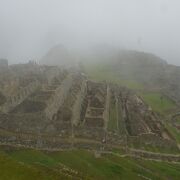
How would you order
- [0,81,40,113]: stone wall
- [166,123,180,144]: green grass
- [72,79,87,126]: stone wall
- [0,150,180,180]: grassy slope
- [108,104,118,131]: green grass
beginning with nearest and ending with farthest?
1. [0,150,180,180]: grassy slope
2. [0,81,40,113]: stone wall
3. [108,104,118,131]: green grass
4. [72,79,87,126]: stone wall
5. [166,123,180,144]: green grass

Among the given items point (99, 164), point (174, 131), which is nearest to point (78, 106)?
point (174, 131)

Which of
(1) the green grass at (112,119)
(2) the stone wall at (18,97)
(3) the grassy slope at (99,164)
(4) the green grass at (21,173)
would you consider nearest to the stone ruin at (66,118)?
(2) the stone wall at (18,97)

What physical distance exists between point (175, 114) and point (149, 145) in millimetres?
58597

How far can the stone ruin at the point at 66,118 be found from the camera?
112 metres

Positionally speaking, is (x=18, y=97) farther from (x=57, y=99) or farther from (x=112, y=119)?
(x=112, y=119)

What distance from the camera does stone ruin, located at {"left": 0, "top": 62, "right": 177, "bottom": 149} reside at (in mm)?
111938

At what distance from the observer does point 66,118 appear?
12975 cm

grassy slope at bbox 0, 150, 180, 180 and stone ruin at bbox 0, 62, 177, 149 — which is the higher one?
stone ruin at bbox 0, 62, 177, 149

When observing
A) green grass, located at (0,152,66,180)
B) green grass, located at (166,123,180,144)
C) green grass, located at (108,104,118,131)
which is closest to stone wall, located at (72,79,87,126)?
green grass, located at (108,104,118,131)

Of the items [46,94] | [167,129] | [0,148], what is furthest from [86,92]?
[0,148]

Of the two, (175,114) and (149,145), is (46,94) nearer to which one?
(149,145)

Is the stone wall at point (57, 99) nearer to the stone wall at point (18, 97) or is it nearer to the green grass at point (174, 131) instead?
the stone wall at point (18, 97)

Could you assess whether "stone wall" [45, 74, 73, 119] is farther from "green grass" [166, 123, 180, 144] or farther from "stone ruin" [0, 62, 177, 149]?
"green grass" [166, 123, 180, 144]

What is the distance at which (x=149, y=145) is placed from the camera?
4715 inches
